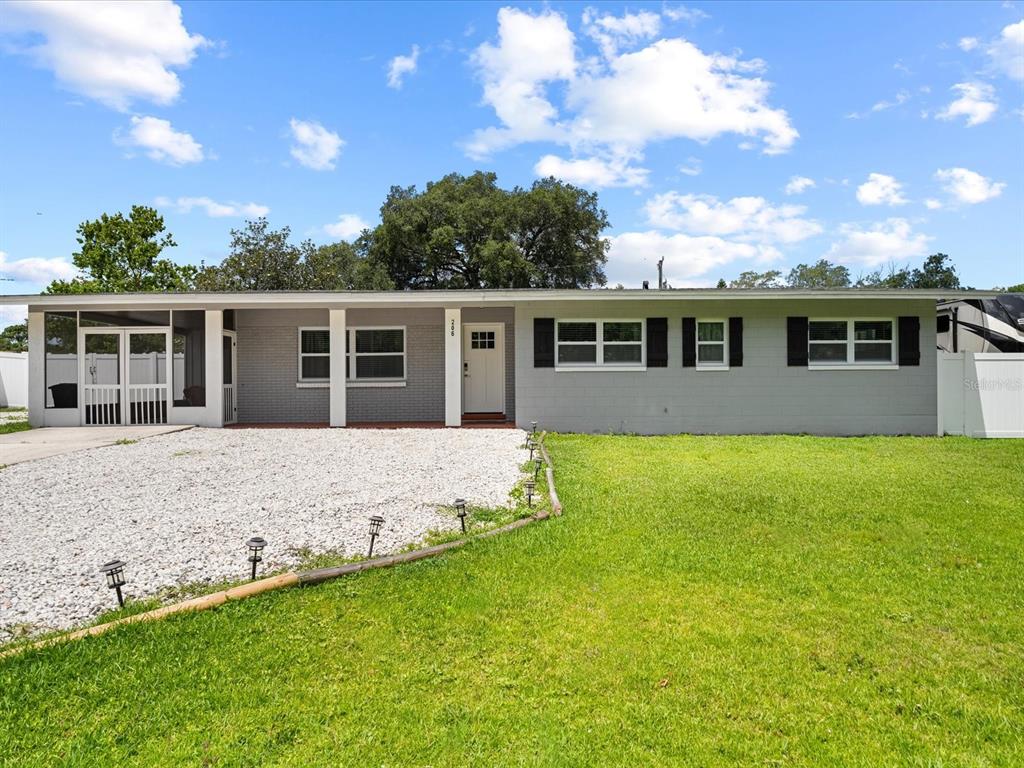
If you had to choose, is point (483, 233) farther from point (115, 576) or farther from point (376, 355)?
point (115, 576)

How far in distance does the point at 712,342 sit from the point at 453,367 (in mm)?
5573

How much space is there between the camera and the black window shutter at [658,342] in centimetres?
1240

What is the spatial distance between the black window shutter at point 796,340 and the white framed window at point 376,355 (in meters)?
8.56

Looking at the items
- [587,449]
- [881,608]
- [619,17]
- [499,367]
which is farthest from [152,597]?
[619,17]

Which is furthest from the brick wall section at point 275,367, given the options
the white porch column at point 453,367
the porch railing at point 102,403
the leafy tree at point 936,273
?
the leafy tree at point 936,273

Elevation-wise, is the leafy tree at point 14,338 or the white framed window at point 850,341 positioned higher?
the leafy tree at point 14,338

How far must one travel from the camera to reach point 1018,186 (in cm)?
1559

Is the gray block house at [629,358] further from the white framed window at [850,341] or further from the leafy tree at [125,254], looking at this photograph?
the leafy tree at [125,254]

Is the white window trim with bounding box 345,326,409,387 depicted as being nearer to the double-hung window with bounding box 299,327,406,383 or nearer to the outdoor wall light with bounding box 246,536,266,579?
the double-hung window with bounding box 299,327,406,383

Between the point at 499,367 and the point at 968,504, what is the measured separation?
382 inches

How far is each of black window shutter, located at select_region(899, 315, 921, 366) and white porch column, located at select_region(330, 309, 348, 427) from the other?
39.0 ft

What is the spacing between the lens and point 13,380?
69.0 feet

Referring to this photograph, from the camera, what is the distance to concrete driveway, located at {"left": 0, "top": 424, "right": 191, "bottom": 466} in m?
9.21

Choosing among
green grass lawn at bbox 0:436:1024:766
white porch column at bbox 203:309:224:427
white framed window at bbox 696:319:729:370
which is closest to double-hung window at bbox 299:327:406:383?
white porch column at bbox 203:309:224:427
